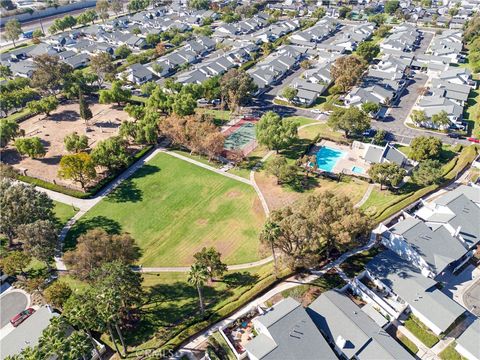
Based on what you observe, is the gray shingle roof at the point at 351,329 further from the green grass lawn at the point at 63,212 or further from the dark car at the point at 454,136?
the dark car at the point at 454,136

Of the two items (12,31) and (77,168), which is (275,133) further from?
(12,31)

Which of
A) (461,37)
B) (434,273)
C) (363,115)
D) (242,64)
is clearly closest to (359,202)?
(434,273)

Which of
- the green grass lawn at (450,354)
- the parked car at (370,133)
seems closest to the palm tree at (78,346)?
the green grass lawn at (450,354)

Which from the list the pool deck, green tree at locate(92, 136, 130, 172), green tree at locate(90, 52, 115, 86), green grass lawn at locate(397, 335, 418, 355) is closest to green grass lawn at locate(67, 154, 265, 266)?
green tree at locate(92, 136, 130, 172)

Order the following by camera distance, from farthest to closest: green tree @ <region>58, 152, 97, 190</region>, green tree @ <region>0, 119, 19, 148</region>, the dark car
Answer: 1. the dark car
2. green tree @ <region>0, 119, 19, 148</region>
3. green tree @ <region>58, 152, 97, 190</region>

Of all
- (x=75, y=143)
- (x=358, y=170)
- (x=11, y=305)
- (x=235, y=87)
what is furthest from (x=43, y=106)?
(x=358, y=170)

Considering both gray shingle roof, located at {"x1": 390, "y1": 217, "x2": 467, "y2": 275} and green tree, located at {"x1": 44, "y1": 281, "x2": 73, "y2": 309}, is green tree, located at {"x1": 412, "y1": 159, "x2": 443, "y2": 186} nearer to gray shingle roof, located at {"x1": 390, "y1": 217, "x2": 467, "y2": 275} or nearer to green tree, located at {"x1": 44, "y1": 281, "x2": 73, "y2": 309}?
gray shingle roof, located at {"x1": 390, "y1": 217, "x2": 467, "y2": 275}
